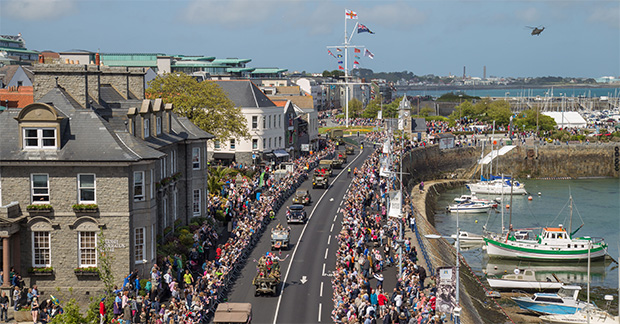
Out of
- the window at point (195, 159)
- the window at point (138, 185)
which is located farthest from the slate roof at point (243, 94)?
the window at point (138, 185)

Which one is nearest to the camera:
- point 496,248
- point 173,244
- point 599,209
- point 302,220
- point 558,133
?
point 173,244

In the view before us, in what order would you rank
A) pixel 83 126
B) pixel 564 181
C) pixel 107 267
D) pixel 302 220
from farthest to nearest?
pixel 564 181
pixel 302 220
pixel 83 126
pixel 107 267

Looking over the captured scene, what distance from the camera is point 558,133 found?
149625 mm

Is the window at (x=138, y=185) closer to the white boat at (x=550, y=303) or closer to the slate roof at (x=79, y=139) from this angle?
the slate roof at (x=79, y=139)

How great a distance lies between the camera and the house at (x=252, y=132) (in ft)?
296

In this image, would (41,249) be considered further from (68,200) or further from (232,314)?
(232,314)

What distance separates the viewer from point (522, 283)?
58.3 metres

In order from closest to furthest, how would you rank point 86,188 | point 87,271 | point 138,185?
point 87,271 < point 86,188 < point 138,185

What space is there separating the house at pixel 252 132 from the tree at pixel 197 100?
962 centimetres

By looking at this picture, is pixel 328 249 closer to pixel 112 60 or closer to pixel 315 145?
pixel 315 145

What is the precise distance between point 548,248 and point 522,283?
13216 mm

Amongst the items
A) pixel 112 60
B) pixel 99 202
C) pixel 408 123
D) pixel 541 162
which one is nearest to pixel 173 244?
pixel 99 202

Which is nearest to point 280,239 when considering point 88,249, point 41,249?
point 88,249

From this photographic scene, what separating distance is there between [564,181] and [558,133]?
2217 centimetres
